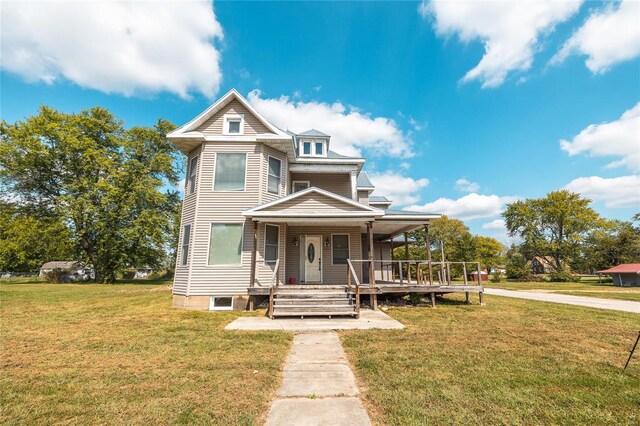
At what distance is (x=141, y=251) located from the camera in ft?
89.4

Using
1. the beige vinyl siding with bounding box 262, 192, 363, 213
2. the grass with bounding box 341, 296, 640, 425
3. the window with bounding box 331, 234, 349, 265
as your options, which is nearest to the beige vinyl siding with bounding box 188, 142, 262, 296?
the beige vinyl siding with bounding box 262, 192, 363, 213

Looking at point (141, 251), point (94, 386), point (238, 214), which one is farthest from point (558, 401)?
point (141, 251)

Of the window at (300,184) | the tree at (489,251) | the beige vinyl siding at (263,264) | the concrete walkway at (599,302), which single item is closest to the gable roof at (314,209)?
the beige vinyl siding at (263,264)

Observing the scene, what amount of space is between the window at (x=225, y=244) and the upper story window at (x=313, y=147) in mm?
5728

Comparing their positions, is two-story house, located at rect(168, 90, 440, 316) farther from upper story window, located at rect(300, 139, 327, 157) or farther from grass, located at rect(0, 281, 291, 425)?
grass, located at rect(0, 281, 291, 425)

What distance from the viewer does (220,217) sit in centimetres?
1129

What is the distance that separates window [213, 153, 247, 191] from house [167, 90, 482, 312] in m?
0.04

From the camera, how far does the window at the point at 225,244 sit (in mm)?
10945

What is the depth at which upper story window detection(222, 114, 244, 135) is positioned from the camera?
39.5ft

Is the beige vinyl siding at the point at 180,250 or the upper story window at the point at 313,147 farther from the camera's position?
the upper story window at the point at 313,147

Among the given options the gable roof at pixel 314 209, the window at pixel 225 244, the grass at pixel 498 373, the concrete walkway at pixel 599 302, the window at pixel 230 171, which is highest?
the window at pixel 230 171

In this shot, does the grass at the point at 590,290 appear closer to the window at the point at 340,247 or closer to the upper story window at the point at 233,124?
the window at the point at 340,247

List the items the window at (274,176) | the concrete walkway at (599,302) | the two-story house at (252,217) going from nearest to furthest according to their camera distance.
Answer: the two-story house at (252,217) → the concrete walkway at (599,302) → the window at (274,176)

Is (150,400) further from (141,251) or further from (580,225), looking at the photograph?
(580,225)
